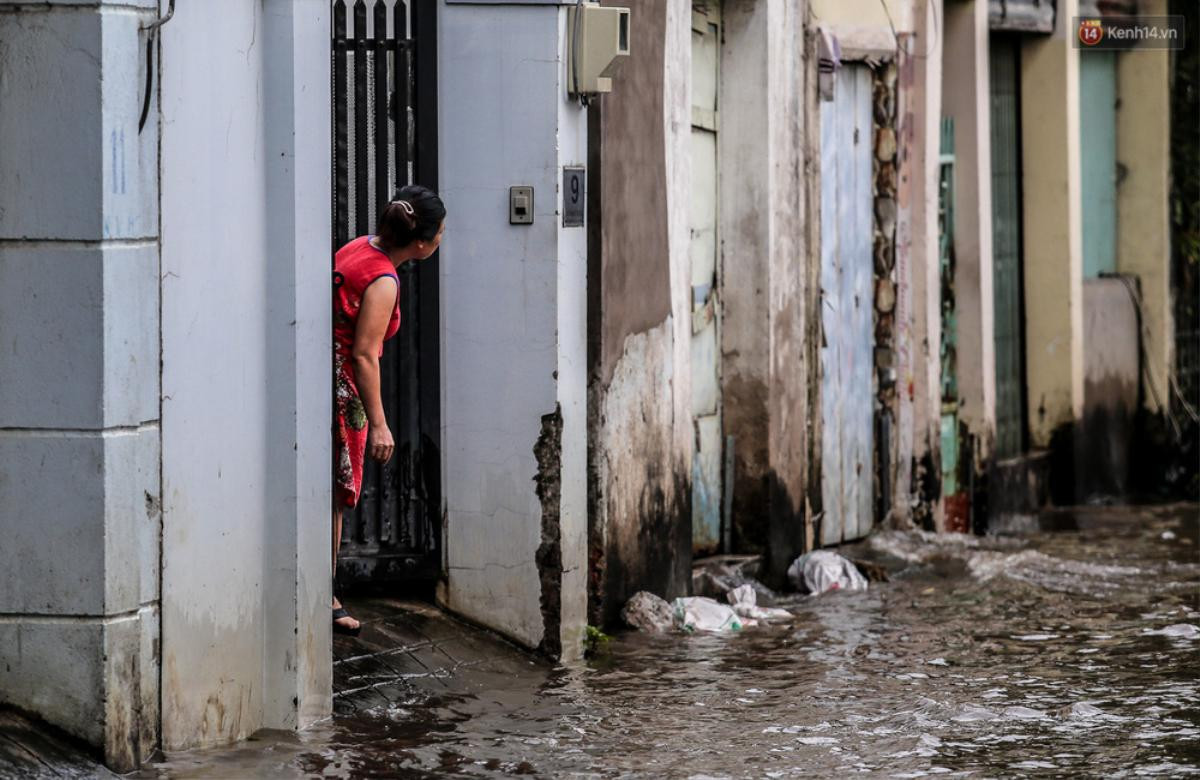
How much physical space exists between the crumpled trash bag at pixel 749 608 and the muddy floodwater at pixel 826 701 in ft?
0.46

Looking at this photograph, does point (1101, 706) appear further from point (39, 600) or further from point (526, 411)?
point (39, 600)

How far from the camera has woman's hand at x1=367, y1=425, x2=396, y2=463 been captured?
7.46 m

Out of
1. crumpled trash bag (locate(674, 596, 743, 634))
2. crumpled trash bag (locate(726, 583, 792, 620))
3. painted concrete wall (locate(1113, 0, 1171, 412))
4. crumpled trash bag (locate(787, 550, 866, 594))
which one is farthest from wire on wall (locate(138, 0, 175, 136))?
painted concrete wall (locate(1113, 0, 1171, 412))

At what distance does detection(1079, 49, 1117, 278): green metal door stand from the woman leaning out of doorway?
28.5 ft

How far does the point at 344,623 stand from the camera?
7613mm

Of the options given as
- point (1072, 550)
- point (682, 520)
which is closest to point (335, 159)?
point (682, 520)

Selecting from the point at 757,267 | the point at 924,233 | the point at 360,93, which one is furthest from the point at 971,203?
the point at 360,93

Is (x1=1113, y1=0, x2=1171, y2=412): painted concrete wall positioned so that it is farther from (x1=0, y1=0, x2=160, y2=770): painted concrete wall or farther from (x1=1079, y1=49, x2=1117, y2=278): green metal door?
(x1=0, y1=0, x2=160, y2=770): painted concrete wall

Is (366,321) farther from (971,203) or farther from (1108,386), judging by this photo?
(1108,386)

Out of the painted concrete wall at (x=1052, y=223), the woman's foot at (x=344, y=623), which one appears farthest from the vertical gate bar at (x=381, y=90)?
the painted concrete wall at (x=1052, y=223)

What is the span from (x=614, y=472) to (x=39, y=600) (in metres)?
3.37

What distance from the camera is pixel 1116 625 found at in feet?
30.6

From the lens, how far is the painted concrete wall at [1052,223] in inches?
560

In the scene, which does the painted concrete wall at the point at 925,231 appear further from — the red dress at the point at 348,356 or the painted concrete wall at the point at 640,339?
the red dress at the point at 348,356
